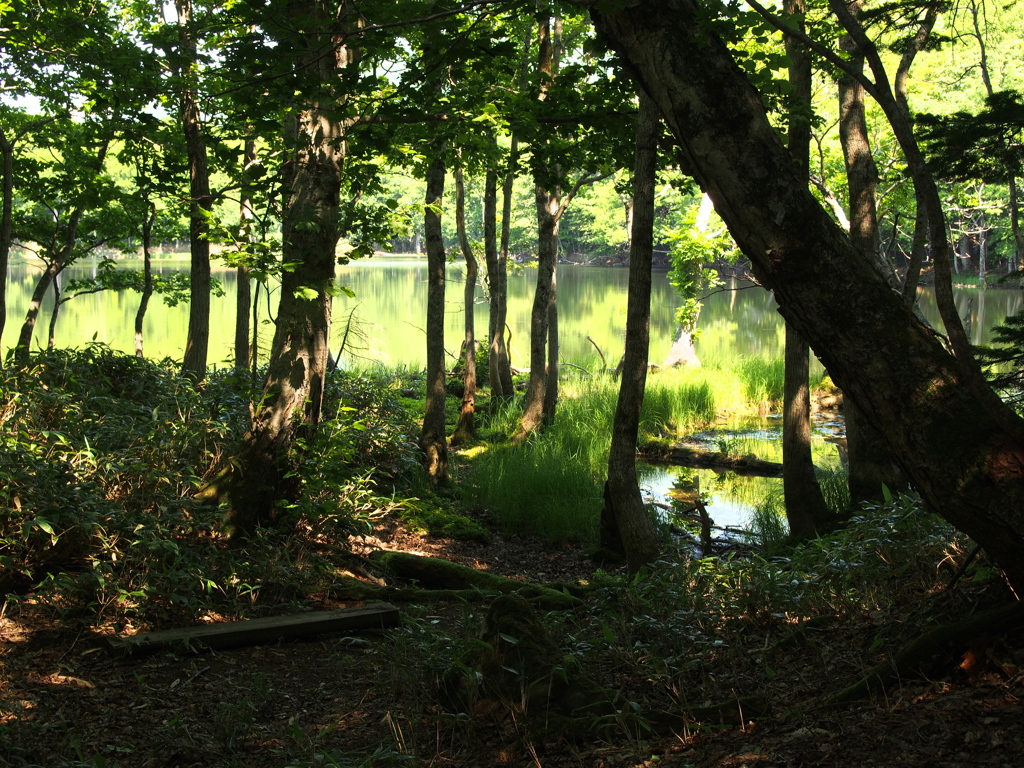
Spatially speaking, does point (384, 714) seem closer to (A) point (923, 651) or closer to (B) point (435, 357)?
(A) point (923, 651)

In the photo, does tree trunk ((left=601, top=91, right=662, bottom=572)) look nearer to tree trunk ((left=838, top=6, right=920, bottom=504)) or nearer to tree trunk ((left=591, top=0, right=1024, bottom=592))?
tree trunk ((left=838, top=6, right=920, bottom=504))

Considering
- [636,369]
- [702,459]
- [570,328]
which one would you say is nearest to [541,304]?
[702,459]

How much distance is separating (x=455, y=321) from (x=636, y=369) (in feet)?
81.0

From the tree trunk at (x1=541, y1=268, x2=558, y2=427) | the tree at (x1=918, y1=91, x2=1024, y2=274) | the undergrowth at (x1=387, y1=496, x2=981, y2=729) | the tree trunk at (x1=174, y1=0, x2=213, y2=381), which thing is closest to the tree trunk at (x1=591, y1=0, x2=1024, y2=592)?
the undergrowth at (x1=387, y1=496, x2=981, y2=729)

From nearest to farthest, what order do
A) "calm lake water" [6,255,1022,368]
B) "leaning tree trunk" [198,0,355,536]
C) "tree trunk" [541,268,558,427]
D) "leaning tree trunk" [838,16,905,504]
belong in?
"leaning tree trunk" [198,0,355,536]
"leaning tree trunk" [838,16,905,504]
"tree trunk" [541,268,558,427]
"calm lake water" [6,255,1022,368]

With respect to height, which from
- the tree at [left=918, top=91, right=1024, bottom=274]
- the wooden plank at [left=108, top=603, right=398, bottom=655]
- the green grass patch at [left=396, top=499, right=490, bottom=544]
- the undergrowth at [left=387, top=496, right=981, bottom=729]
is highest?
the tree at [left=918, top=91, right=1024, bottom=274]

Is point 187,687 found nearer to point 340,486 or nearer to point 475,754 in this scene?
point 475,754

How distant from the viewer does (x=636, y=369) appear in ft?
20.2

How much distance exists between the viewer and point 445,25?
4707 millimetres

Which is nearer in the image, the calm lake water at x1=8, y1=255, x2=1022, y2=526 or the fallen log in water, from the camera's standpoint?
the fallen log in water

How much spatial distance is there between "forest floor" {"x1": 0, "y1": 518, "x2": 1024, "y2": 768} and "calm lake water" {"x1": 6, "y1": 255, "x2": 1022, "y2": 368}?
9.92 m

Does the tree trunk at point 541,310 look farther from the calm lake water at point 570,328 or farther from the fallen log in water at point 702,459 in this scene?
the calm lake water at point 570,328

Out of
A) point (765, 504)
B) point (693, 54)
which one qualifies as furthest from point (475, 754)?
point (765, 504)

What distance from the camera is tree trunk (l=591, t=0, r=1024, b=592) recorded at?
2.46 m
